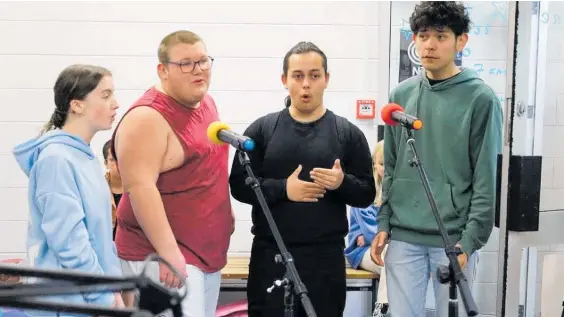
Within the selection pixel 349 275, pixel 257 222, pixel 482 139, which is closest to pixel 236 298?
pixel 349 275

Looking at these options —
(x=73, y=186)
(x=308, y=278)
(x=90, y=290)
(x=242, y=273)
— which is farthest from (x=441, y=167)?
(x=90, y=290)

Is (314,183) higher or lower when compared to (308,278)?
higher

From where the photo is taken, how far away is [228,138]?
73.9 inches

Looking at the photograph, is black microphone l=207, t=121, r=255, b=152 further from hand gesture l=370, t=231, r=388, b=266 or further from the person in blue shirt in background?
the person in blue shirt in background

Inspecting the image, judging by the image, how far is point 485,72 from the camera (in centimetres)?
359

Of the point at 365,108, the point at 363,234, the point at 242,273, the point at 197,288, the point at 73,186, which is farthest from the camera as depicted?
the point at 365,108

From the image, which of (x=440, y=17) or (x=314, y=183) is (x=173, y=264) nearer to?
(x=314, y=183)

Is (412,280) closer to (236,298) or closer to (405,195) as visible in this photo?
(405,195)

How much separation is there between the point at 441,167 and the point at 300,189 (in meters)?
0.46

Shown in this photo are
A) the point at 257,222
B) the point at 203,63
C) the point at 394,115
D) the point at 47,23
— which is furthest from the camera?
the point at 47,23

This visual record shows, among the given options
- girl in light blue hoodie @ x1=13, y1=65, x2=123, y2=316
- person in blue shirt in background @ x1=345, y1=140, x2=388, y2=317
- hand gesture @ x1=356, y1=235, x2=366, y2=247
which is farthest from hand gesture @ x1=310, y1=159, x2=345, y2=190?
hand gesture @ x1=356, y1=235, x2=366, y2=247

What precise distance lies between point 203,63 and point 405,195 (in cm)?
79

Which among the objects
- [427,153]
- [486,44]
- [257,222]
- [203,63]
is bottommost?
[257,222]

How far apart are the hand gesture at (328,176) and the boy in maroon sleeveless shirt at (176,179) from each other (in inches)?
12.1
